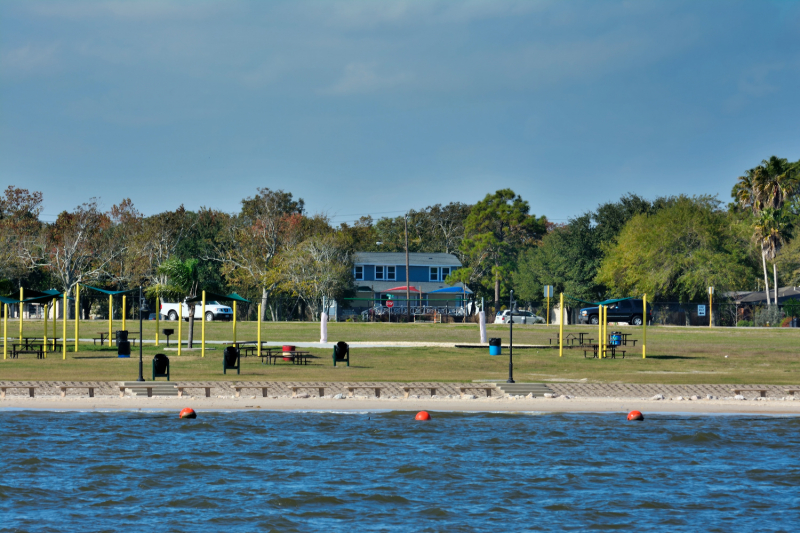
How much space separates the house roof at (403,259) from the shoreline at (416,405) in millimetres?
60775

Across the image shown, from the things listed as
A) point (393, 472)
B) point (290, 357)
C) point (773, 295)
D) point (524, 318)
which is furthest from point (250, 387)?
point (773, 295)

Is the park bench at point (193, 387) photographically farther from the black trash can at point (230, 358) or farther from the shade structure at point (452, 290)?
the shade structure at point (452, 290)

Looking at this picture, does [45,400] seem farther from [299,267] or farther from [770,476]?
[299,267]

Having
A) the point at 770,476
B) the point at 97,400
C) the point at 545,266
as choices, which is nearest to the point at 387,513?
the point at 770,476

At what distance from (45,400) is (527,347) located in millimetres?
21156

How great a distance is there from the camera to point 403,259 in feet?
285

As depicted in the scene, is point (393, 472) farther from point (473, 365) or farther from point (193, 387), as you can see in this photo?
point (473, 365)

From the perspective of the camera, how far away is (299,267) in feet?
238

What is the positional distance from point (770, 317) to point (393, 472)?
50319 mm

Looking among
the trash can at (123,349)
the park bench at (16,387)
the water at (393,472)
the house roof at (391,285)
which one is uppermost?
the house roof at (391,285)

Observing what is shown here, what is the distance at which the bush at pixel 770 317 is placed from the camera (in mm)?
60838

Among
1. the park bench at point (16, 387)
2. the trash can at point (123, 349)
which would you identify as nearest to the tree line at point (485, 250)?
the trash can at point (123, 349)

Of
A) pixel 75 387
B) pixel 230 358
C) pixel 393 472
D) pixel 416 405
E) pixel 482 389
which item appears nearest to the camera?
pixel 393 472

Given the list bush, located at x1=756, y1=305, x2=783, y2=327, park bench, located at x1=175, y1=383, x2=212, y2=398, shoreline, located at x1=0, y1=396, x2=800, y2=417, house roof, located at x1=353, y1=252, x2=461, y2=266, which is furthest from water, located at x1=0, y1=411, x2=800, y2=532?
house roof, located at x1=353, y1=252, x2=461, y2=266
